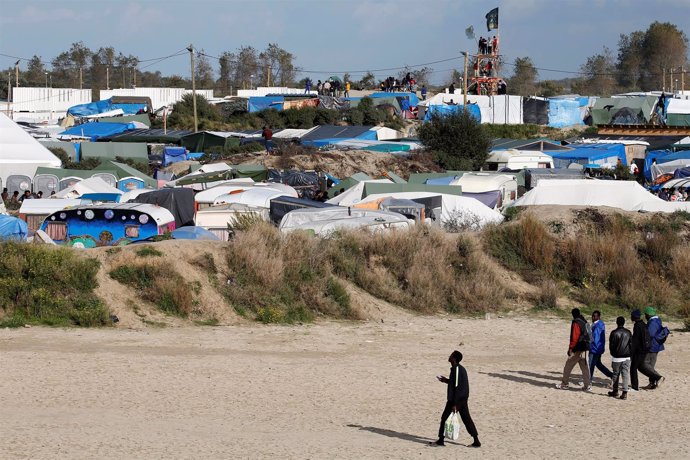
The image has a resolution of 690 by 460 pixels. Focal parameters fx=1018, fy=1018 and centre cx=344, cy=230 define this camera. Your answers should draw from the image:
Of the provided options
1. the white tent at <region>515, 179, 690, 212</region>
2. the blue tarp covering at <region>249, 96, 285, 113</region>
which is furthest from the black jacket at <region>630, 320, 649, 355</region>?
the blue tarp covering at <region>249, 96, 285, 113</region>

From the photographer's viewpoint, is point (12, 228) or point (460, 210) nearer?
point (12, 228)

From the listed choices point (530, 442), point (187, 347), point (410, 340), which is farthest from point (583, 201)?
point (530, 442)

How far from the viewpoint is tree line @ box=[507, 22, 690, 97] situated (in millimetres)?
107625

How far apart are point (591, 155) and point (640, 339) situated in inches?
1008

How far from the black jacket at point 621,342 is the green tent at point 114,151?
27791 millimetres

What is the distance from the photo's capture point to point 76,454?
10406 mm

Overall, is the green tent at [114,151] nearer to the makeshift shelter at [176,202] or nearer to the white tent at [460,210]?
the makeshift shelter at [176,202]

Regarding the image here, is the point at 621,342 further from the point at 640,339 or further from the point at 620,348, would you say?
the point at 640,339

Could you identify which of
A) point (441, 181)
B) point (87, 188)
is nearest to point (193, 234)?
point (87, 188)

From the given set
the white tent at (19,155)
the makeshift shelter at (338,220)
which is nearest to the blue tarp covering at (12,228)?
the makeshift shelter at (338,220)

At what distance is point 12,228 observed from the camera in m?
20.8

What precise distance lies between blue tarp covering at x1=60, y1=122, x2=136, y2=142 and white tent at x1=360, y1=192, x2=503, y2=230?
2670cm

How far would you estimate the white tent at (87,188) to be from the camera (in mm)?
27155

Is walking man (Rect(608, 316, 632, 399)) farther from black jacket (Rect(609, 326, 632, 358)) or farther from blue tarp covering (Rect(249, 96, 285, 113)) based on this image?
blue tarp covering (Rect(249, 96, 285, 113))
